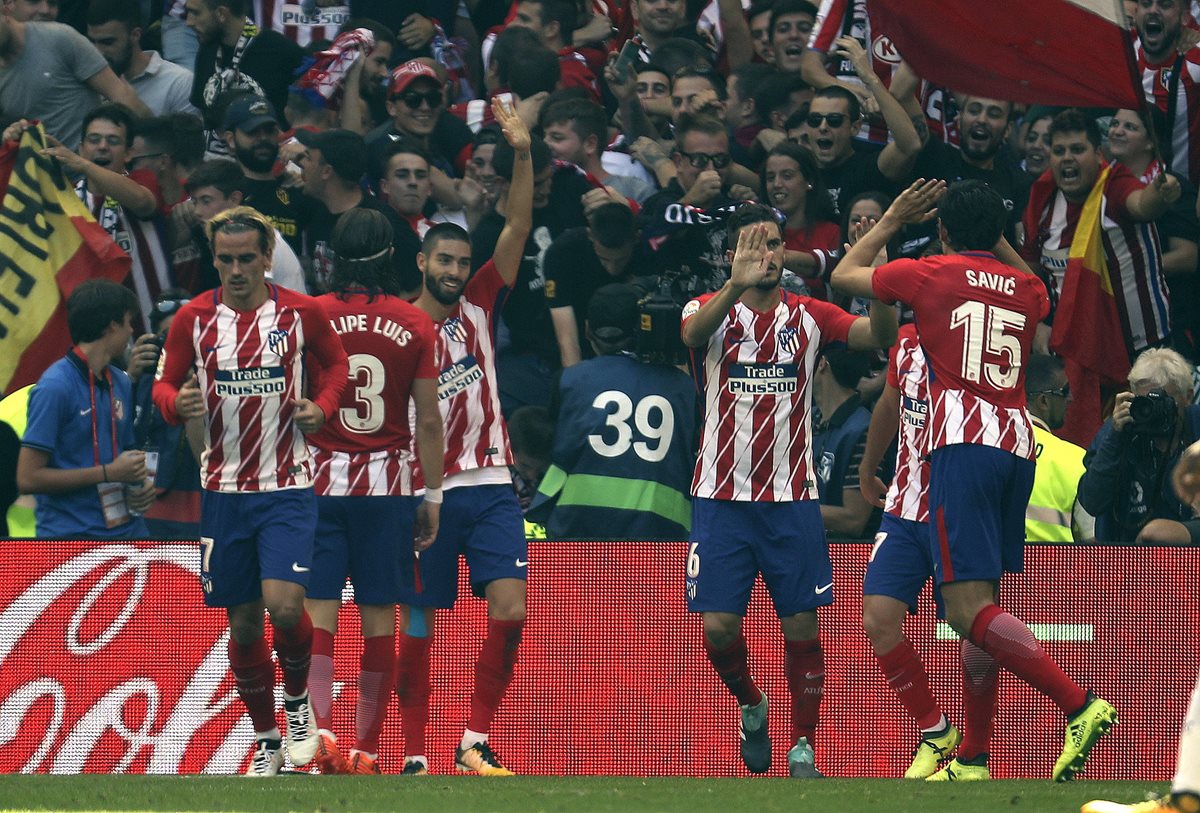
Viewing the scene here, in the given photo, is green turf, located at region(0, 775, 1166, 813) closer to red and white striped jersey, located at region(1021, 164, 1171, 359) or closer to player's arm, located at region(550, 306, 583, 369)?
player's arm, located at region(550, 306, 583, 369)

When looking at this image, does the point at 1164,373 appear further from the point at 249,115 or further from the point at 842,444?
the point at 249,115

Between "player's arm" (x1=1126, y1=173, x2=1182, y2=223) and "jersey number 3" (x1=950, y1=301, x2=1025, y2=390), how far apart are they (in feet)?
9.26

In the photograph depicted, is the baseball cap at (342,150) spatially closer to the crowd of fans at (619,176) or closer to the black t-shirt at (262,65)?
the crowd of fans at (619,176)

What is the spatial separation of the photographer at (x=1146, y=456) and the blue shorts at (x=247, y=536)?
3426 millimetres

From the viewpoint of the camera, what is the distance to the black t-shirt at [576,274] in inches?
413

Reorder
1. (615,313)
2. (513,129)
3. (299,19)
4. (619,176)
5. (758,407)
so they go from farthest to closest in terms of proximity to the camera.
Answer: (299,19)
(619,176)
(615,313)
(513,129)
(758,407)

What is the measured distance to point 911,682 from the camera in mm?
8203

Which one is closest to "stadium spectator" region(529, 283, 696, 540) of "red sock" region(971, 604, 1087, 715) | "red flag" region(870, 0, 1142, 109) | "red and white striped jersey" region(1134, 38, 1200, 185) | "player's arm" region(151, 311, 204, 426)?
"player's arm" region(151, 311, 204, 426)

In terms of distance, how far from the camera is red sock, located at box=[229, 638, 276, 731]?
26.5 feet

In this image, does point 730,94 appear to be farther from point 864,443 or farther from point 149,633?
point 149,633

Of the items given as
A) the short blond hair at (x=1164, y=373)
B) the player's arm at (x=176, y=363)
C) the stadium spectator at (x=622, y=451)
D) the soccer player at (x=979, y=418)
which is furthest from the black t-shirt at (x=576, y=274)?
the short blond hair at (x=1164, y=373)

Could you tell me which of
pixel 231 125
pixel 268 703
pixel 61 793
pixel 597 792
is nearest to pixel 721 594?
pixel 597 792

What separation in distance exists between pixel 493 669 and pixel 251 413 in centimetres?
159

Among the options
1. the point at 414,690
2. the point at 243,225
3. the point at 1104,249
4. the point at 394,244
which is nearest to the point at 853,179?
the point at 1104,249
